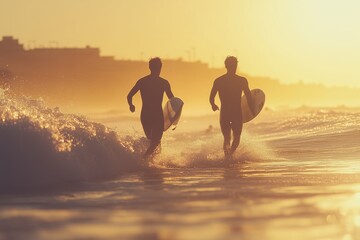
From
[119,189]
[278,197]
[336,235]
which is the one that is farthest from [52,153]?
[336,235]

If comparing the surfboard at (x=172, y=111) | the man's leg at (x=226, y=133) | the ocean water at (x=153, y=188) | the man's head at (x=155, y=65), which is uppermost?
the man's head at (x=155, y=65)

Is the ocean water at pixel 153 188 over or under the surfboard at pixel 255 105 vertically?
under

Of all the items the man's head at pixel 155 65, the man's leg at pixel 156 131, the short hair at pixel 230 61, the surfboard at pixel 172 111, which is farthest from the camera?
the surfboard at pixel 172 111

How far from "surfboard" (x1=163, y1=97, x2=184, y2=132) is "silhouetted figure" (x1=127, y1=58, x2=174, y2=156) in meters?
1.20

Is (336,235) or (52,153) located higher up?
(52,153)

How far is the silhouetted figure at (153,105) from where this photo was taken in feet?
54.7

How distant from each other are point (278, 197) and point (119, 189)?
2.23m

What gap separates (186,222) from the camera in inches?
355

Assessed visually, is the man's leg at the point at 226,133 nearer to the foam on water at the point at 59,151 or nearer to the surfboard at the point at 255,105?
the foam on water at the point at 59,151

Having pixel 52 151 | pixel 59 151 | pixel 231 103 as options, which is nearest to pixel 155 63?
pixel 231 103

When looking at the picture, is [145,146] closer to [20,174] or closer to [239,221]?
[20,174]

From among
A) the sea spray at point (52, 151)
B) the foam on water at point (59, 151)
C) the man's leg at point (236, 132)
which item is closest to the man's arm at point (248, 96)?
the man's leg at point (236, 132)

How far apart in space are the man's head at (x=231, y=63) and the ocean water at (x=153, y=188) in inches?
64.5

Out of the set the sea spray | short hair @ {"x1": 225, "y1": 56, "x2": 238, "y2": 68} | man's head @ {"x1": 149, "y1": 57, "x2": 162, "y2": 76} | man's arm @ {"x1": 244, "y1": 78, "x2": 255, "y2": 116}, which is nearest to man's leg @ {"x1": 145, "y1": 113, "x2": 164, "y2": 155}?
the sea spray
